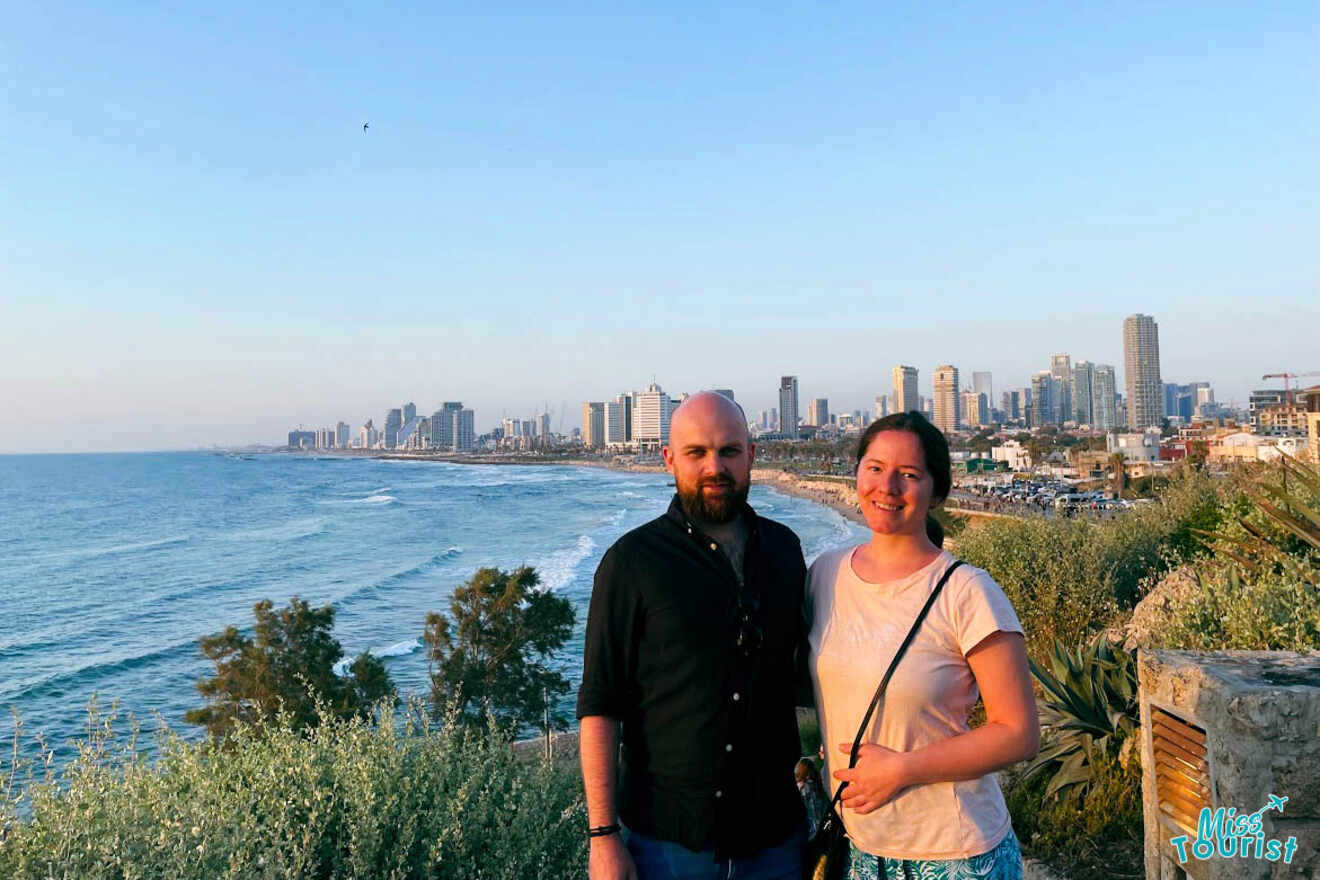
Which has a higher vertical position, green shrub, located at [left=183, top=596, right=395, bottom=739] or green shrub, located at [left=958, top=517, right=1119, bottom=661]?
green shrub, located at [left=958, top=517, right=1119, bottom=661]

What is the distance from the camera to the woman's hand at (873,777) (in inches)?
82.5

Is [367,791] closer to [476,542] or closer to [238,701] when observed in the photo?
[238,701]

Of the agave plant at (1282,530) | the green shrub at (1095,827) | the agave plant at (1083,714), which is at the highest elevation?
the agave plant at (1282,530)

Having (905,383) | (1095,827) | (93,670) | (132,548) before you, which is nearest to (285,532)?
(132,548)

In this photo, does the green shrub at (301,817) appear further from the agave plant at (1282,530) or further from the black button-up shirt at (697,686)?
the agave plant at (1282,530)

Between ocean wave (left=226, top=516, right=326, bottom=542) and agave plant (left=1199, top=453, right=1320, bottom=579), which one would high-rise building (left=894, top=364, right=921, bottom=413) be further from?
agave plant (left=1199, top=453, right=1320, bottom=579)

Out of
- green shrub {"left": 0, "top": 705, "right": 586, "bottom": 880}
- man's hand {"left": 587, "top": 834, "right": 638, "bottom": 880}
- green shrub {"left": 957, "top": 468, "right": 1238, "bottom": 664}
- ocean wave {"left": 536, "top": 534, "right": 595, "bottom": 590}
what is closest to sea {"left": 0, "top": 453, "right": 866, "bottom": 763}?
ocean wave {"left": 536, "top": 534, "right": 595, "bottom": 590}

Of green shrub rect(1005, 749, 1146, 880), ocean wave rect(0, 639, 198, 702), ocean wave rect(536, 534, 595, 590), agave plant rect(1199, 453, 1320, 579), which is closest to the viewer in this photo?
green shrub rect(1005, 749, 1146, 880)

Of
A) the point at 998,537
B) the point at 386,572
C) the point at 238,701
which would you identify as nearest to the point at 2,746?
the point at 238,701

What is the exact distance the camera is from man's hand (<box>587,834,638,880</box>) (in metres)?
2.32

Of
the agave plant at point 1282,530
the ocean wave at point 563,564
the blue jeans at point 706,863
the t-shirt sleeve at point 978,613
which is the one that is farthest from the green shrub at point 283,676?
the ocean wave at point 563,564

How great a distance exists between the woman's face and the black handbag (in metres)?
0.18

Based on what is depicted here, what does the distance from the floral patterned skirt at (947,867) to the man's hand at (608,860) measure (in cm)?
65

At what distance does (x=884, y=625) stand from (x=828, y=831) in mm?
655
